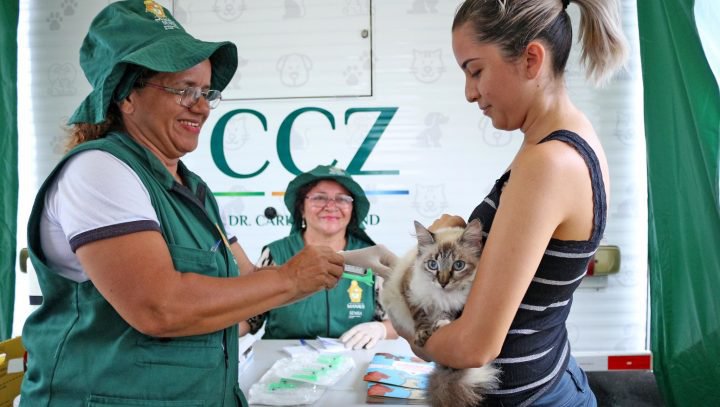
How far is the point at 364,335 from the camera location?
262 cm

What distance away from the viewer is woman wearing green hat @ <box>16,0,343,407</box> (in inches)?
44.9

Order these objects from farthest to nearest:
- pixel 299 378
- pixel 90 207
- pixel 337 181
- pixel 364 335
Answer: pixel 337 181 → pixel 364 335 → pixel 299 378 → pixel 90 207

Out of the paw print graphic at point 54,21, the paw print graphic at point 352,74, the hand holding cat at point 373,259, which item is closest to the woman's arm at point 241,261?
the hand holding cat at point 373,259

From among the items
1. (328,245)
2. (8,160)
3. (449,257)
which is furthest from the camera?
(8,160)

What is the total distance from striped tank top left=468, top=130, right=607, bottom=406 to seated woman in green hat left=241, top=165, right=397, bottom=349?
1526mm

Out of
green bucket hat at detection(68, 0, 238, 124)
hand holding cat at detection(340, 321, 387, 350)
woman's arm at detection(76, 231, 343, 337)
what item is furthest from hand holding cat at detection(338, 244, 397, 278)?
hand holding cat at detection(340, 321, 387, 350)

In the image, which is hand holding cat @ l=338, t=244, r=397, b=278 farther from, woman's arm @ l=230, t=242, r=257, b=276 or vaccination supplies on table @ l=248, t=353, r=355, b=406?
vaccination supplies on table @ l=248, t=353, r=355, b=406

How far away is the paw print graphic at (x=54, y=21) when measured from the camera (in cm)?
327

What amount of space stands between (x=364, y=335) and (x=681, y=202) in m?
1.75

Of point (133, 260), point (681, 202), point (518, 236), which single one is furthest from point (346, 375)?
point (681, 202)

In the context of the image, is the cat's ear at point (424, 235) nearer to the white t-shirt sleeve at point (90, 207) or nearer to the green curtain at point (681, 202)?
the white t-shirt sleeve at point (90, 207)

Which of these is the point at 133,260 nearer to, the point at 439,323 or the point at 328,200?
the point at 439,323

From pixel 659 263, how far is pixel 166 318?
2.64 m

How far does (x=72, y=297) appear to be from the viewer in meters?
1.22
